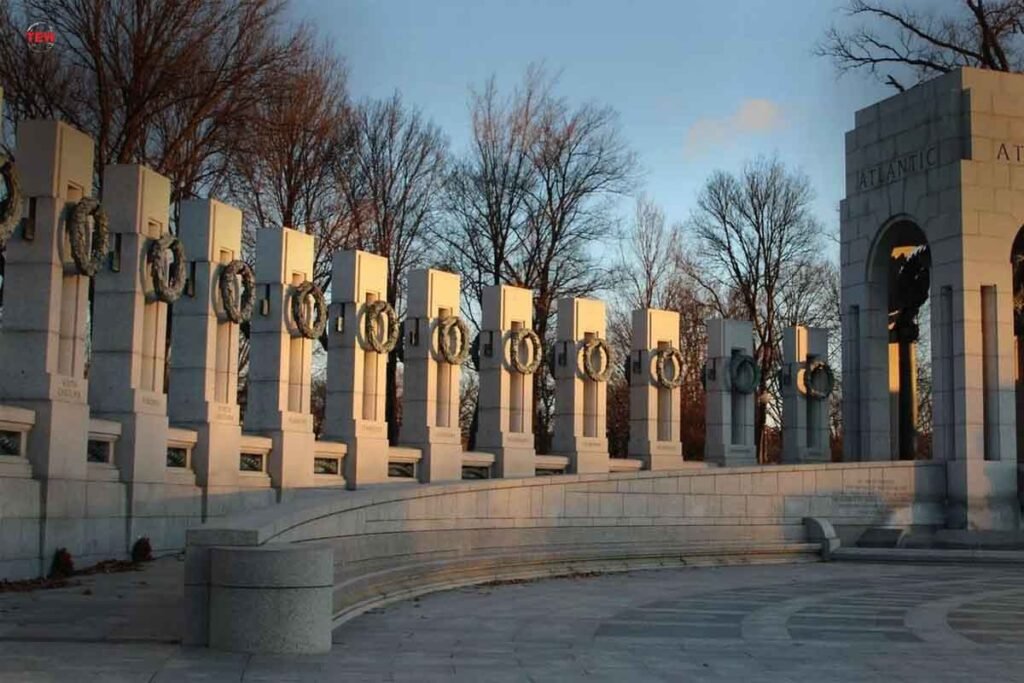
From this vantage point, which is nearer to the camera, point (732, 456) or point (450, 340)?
point (450, 340)

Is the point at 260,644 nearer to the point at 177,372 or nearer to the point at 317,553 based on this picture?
the point at 317,553

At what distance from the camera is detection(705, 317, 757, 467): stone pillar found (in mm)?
33688

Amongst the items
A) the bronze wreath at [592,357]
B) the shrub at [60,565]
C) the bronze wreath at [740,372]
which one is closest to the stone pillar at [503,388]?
the bronze wreath at [592,357]

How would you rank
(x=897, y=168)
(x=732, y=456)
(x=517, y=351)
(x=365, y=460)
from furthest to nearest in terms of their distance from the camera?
(x=732, y=456) < (x=897, y=168) < (x=517, y=351) < (x=365, y=460)

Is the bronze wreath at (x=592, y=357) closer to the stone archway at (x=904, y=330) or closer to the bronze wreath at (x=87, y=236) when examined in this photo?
the stone archway at (x=904, y=330)

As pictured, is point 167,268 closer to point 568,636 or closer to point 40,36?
point 568,636

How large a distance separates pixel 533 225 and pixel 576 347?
1385 centimetres

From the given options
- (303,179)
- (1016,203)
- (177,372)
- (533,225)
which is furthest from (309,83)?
(1016,203)

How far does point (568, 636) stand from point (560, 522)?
942cm

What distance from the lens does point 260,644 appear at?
11.5 meters

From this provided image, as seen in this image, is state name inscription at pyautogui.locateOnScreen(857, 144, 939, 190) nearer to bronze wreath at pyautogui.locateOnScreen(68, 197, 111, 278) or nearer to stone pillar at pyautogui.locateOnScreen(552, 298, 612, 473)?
stone pillar at pyautogui.locateOnScreen(552, 298, 612, 473)

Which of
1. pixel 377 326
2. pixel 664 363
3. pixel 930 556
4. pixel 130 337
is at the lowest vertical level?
pixel 930 556

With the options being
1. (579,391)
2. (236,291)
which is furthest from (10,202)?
(579,391)

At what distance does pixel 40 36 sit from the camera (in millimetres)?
30516
